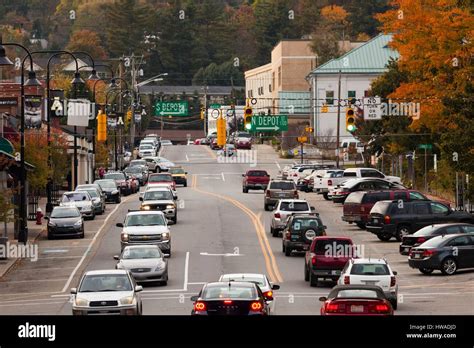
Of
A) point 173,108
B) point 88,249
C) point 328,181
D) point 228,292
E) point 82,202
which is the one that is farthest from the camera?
point 173,108

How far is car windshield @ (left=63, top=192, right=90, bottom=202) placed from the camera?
6525 cm

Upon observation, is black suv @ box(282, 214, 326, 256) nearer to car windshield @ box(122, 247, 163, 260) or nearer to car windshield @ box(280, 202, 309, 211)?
car windshield @ box(280, 202, 309, 211)

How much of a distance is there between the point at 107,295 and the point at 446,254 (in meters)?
15.8

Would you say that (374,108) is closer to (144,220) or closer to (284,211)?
(284,211)

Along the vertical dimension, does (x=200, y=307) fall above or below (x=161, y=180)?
above

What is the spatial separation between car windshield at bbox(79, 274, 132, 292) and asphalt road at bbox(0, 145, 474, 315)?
93.9 inches

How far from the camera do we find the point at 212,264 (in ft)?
156

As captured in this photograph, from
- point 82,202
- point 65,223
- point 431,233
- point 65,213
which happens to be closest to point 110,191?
point 82,202

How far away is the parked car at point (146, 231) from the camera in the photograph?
48.8 m

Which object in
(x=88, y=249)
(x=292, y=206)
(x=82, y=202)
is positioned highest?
(x=292, y=206)

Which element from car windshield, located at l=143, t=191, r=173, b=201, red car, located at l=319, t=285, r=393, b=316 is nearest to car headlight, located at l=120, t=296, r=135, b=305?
red car, located at l=319, t=285, r=393, b=316

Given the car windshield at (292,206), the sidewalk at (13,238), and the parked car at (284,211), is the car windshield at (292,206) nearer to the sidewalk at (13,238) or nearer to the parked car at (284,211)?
the parked car at (284,211)

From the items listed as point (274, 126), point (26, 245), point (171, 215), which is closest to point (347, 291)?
point (26, 245)

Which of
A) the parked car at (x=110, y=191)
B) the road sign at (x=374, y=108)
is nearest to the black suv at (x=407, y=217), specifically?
the parked car at (x=110, y=191)
